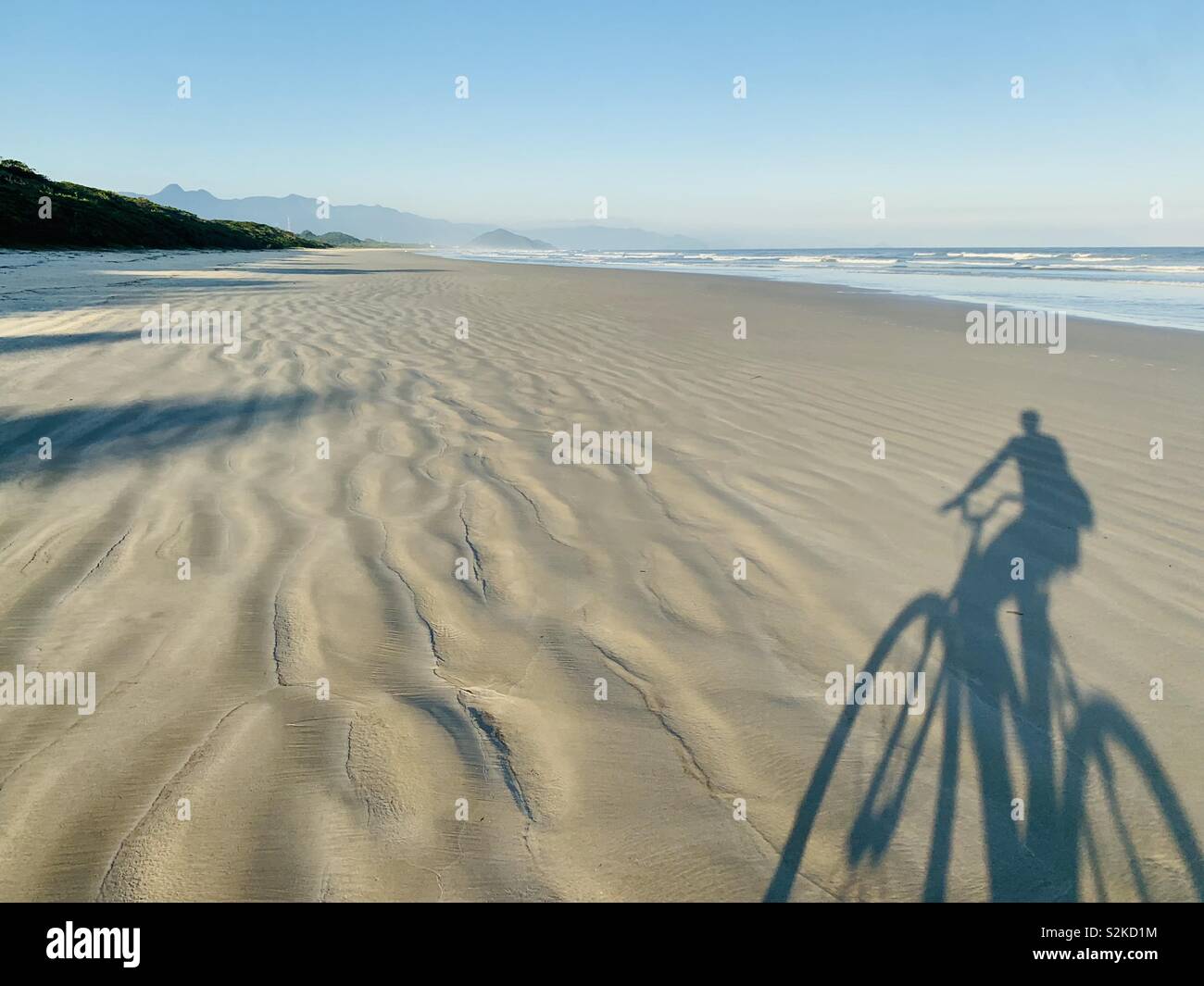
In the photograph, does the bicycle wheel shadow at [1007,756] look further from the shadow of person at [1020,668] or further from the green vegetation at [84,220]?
the green vegetation at [84,220]

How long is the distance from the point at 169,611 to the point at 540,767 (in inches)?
63.2

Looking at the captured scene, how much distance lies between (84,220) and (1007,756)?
34.1 m

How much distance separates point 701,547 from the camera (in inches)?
141

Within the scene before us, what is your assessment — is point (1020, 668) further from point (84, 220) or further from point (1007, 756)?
point (84, 220)

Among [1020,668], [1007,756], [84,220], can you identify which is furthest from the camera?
[84,220]

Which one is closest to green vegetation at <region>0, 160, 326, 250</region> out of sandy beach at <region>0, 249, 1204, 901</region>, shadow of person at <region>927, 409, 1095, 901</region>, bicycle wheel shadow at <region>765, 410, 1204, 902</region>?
sandy beach at <region>0, 249, 1204, 901</region>

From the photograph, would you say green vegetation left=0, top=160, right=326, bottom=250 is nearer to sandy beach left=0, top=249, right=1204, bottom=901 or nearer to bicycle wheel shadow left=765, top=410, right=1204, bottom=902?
sandy beach left=0, top=249, right=1204, bottom=901

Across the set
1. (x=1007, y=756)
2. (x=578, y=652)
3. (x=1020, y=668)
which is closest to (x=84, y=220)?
(x=578, y=652)

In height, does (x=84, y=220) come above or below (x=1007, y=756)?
above

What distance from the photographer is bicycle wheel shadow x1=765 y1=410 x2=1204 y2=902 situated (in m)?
1.83

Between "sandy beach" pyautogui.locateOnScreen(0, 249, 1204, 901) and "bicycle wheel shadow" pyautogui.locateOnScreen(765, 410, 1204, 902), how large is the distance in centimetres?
1

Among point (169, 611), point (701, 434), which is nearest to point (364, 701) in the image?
point (169, 611)

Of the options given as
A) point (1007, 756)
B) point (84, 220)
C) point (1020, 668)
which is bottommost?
point (1007, 756)

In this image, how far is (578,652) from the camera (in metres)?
2.68
